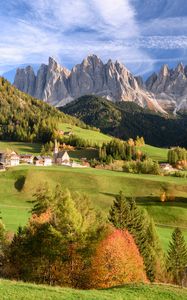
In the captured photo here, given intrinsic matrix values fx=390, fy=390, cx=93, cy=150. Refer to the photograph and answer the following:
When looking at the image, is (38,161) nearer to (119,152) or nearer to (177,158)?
(119,152)

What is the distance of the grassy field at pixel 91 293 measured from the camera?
27.8 meters

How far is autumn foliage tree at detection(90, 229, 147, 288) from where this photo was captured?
44.8 metres

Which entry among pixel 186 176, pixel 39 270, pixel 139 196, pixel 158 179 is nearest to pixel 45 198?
pixel 39 270

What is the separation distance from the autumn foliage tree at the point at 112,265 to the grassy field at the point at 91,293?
1180cm

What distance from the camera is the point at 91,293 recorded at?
30109 millimetres

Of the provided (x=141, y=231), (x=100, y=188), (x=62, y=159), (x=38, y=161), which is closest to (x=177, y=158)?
(x=62, y=159)

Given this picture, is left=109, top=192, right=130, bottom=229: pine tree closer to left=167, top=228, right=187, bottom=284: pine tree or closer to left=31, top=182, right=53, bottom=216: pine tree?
left=167, top=228, right=187, bottom=284: pine tree

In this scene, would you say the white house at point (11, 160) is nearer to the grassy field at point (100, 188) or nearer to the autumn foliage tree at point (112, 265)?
the grassy field at point (100, 188)

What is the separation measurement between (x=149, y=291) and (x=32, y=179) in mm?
93726

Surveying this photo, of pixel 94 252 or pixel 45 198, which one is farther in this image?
pixel 45 198

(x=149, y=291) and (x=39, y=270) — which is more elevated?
(x=149, y=291)

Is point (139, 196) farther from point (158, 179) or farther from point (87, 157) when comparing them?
point (87, 157)

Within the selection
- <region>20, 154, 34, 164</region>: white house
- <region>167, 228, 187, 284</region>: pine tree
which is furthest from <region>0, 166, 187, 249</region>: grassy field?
<region>20, 154, 34, 164</region>: white house

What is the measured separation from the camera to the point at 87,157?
190m
